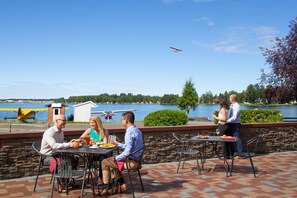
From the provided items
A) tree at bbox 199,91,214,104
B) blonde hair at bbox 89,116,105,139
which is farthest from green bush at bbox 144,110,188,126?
tree at bbox 199,91,214,104

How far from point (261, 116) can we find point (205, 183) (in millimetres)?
7060

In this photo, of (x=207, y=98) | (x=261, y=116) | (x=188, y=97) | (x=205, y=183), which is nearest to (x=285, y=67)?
(x=261, y=116)

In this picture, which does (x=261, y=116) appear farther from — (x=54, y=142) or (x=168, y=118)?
(x=54, y=142)

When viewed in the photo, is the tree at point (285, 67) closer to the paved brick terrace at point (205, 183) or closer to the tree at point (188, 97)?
the paved brick terrace at point (205, 183)

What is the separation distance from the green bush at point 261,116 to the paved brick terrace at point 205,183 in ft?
13.5

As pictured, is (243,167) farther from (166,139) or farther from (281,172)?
(166,139)

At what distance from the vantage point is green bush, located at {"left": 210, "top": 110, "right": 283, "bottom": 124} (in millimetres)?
12438

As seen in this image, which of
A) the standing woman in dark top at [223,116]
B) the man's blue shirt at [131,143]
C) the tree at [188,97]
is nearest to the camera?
the man's blue shirt at [131,143]

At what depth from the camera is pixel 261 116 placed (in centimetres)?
1273

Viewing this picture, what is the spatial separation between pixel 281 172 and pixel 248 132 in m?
2.72

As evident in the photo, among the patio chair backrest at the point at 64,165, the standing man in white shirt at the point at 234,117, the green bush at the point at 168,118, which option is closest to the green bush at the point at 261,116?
the green bush at the point at 168,118

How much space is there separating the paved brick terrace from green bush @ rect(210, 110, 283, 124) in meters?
4.12

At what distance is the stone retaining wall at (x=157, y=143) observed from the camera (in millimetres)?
6945

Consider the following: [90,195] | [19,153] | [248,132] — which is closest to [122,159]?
[90,195]
